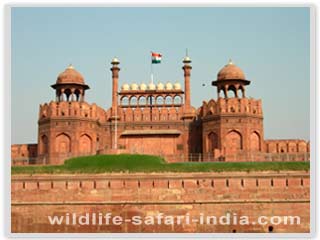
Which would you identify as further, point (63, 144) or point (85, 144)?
point (85, 144)

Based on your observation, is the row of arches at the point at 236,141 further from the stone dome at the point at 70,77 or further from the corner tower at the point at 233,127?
the stone dome at the point at 70,77

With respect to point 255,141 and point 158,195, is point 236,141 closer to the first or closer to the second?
point 255,141

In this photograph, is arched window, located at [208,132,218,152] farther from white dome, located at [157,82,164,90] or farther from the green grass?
white dome, located at [157,82,164,90]

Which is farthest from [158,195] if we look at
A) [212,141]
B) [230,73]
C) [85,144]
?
[230,73]

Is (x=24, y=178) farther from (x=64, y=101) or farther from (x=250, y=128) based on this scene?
(x=250, y=128)

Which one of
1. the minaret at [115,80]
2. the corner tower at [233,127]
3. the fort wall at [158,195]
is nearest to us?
the fort wall at [158,195]

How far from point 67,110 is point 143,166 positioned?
21.9 ft

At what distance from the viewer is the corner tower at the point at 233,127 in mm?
26266

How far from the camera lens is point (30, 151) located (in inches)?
1124

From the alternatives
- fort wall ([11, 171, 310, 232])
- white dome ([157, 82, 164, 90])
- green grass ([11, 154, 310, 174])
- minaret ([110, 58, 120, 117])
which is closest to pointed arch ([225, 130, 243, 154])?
green grass ([11, 154, 310, 174])

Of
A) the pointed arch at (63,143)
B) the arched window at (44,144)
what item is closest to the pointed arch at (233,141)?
the pointed arch at (63,143)

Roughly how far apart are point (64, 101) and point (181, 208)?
965cm

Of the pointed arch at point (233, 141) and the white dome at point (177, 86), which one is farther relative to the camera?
the white dome at point (177, 86)

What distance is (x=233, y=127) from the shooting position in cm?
2648
